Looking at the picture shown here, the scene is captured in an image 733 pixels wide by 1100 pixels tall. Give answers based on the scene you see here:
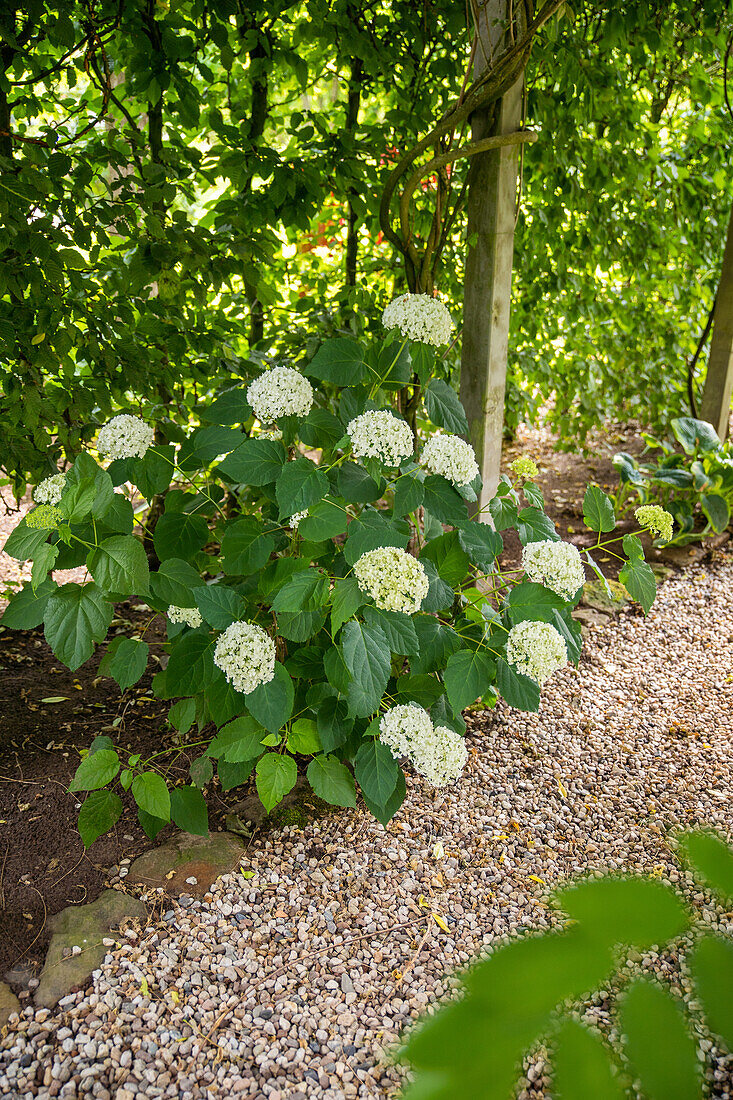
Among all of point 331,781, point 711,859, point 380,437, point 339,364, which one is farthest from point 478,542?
point 711,859

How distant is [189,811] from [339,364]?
1.03m

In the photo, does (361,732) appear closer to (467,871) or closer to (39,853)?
(467,871)

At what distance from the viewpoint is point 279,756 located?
1650mm

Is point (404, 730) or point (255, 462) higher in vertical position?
point (255, 462)

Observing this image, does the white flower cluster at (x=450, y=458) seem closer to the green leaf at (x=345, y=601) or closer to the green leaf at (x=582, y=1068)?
the green leaf at (x=345, y=601)

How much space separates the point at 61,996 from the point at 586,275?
352cm

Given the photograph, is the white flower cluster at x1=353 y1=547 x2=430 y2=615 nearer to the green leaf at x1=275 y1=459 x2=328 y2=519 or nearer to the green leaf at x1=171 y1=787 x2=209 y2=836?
the green leaf at x1=275 y1=459 x2=328 y2=519

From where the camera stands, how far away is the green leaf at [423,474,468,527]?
1.60m

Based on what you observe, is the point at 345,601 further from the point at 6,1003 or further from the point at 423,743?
the point at 6,1003

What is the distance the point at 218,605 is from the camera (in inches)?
62.8

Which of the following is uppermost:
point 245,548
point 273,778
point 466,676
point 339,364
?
point 339,364

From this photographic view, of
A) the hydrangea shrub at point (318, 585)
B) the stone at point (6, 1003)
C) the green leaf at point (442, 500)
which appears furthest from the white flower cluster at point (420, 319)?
the stone at point (6, 1003)

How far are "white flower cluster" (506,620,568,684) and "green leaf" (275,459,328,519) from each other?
49 centimetres

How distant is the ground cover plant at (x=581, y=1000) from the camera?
0.83ft
